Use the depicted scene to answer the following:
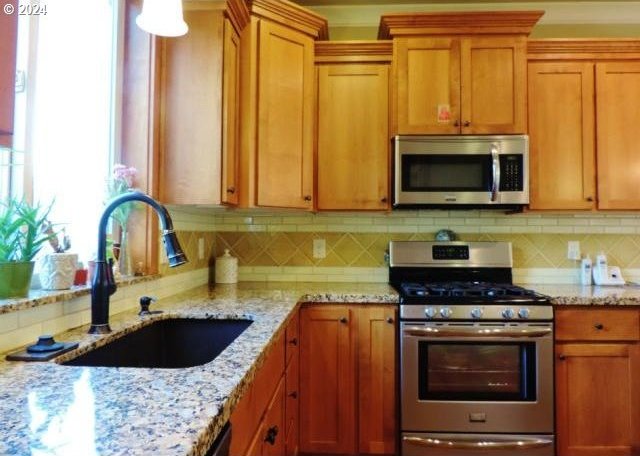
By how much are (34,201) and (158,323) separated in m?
0.60

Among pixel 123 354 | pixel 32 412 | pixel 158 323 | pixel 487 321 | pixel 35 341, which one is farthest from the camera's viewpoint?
pixel 487 321

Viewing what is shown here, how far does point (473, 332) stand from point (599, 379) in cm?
69

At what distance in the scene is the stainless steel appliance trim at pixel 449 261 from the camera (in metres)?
2.63

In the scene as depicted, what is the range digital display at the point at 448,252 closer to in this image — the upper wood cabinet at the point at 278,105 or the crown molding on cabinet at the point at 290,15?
the upper wood cabinet at the point at 278,105

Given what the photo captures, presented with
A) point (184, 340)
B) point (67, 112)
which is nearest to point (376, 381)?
point (184, 340)

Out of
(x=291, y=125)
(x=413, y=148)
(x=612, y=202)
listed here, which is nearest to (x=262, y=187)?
(x=291, y=125)

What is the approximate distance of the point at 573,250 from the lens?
106 inches

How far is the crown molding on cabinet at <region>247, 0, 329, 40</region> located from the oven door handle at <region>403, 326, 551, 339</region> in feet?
5.67

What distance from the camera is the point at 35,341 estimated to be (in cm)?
120

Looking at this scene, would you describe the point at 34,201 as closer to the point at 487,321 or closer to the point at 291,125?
the point at 291,125

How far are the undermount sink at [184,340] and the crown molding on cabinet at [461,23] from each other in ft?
6.09

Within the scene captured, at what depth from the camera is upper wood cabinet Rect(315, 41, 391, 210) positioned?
8.04 feet

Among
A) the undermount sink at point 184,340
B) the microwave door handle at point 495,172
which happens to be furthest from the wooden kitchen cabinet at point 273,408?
the microwave door handle at point 495,172

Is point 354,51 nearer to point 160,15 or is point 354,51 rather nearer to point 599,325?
point 160,15
